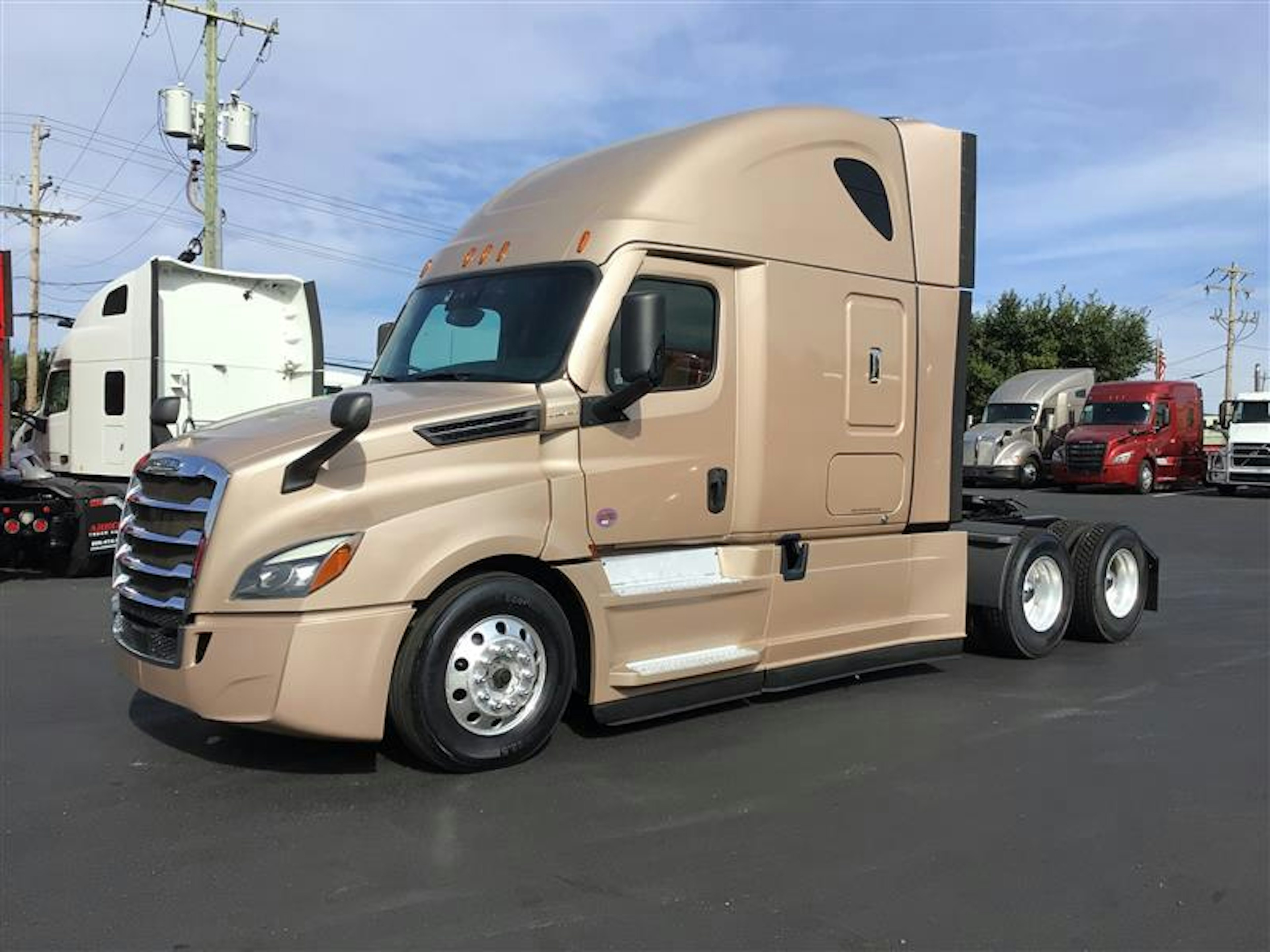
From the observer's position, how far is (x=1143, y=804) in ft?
15.6

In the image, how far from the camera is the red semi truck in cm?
2761

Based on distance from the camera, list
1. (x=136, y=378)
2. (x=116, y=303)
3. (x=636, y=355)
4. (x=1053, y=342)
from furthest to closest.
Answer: (x=1053, y=342), (x=116, y=303), (x=136, y=378), (x=636, y=355)

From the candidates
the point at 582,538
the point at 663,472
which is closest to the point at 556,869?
the point at 582,538

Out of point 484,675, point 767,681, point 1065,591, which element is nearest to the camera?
point 484,675

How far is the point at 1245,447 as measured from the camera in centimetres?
2823

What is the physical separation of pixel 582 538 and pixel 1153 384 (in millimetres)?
27806

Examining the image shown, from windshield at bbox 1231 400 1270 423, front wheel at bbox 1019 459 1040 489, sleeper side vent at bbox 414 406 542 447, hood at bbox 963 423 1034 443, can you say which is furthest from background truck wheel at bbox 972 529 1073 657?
windshield at bbox 1231 400 1270 423

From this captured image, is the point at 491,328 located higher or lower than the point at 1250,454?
higher

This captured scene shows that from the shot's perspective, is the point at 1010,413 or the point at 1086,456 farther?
the point at 1010,413

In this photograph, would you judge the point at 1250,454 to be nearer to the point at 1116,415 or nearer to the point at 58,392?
the point at 1116,415

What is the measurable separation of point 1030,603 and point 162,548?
6.03m

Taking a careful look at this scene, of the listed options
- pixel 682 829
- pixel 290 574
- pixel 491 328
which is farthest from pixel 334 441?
pixel 682 829

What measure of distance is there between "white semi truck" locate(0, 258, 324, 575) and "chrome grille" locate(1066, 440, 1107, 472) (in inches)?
820

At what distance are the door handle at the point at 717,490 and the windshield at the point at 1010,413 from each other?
90.2 ft
